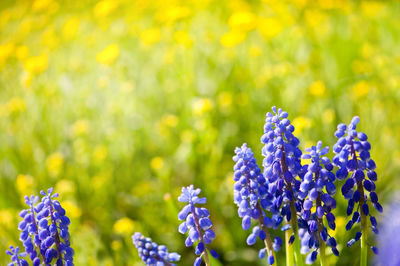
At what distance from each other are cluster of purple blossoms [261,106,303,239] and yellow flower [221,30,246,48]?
10.5 ft

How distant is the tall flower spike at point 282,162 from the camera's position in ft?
4.80

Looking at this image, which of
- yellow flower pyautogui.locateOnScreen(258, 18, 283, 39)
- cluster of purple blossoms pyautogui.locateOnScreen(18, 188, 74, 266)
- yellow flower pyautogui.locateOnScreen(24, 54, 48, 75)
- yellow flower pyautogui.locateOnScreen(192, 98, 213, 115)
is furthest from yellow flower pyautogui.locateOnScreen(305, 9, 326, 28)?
cluster of purple blossoms pyautogui.locateOnScreen(18, 188, 74, 266)

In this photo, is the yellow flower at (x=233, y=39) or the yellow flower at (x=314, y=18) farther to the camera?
the yellow flower at (x=314, y=18)

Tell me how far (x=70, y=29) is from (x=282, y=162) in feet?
15.0

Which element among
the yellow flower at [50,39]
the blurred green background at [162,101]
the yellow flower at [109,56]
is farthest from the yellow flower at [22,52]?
the yellow flower at [109,56]

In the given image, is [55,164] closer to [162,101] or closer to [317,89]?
[162,101]

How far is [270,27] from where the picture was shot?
4965mm

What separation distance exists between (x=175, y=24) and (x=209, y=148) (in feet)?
6.57

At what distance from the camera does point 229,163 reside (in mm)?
3670

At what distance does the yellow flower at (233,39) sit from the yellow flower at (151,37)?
770 millimetres

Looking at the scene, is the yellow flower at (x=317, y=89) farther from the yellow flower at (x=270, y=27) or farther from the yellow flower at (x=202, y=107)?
the yellow flower at (x=270, y=27)

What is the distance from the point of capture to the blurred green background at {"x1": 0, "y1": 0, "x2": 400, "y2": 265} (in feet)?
10.8

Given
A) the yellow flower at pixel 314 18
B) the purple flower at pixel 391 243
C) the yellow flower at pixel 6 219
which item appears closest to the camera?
the purple flower at pixel 391 243

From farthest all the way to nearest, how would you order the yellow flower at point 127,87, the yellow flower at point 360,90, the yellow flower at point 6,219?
the yellow flower at point 127,87 → the yellow flower at point 360,90 → the yellow flower at point 6,219
